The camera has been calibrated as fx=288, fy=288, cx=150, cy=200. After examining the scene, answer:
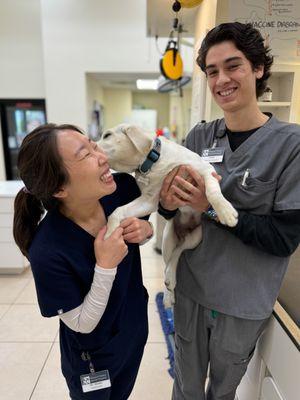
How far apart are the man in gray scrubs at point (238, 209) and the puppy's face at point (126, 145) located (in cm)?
13

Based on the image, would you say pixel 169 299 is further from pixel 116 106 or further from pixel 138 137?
pixel 116 106

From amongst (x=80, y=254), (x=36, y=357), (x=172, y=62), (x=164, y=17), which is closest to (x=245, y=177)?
(x=80, y=254)

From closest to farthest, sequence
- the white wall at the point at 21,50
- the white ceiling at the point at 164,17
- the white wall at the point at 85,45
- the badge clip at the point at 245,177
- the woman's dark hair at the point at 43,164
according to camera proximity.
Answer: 1. the woman's dark hair at the point at 43,164
2. the badge clip at the point at 245,177
3. the white ceiling at the point at 164,17
4. the white wall at the point at 85,45
5. the white wall at the point at 21,50

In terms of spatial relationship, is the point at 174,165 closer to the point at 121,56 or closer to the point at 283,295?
the point at 283,295

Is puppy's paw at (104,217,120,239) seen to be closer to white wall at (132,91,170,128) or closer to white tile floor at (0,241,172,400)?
white tile floor at (0,241,172,400)

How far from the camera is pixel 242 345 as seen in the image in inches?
36.9

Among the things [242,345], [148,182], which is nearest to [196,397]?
[242,345]

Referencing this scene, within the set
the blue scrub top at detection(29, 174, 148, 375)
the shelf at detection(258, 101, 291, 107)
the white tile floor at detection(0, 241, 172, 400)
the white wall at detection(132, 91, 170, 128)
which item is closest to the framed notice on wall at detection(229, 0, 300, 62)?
the shelf at detection(258, 101, 291, 107)

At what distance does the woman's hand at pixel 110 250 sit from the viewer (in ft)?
2.59

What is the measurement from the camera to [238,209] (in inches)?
35.6

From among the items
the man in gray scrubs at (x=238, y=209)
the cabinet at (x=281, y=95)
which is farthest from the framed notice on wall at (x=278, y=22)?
the man in gray scrubs at (x=238, y=209)

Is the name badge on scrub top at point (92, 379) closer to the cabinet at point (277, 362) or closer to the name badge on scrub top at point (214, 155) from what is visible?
the cabinet at point (277, 362)

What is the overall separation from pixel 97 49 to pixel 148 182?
4.64 meters

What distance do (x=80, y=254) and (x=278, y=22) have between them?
4.47 ft
